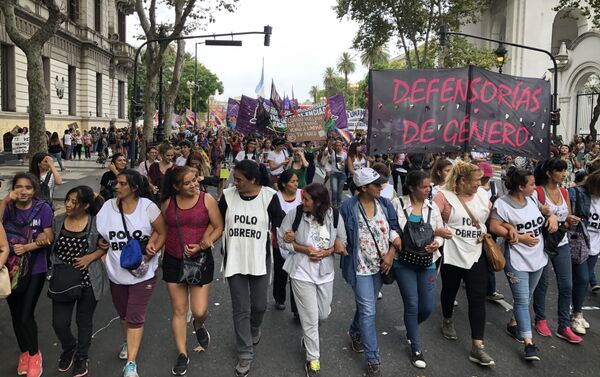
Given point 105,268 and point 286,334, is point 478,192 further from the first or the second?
point 105,268

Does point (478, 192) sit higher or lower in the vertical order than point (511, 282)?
higher

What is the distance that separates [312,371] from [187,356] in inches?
39.5

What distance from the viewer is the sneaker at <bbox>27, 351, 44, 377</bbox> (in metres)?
3.69

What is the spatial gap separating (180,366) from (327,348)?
1.25m

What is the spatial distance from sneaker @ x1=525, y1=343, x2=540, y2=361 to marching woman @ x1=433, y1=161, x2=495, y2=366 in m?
0.33

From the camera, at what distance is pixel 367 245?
3.90 metres

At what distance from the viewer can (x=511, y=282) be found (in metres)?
4.23

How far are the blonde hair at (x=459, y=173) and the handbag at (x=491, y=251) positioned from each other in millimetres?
185

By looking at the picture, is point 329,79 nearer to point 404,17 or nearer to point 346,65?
point 346,65

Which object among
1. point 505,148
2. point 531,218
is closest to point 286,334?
point 531,218

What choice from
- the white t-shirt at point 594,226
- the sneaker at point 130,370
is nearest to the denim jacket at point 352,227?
the sneaker at point 130,370

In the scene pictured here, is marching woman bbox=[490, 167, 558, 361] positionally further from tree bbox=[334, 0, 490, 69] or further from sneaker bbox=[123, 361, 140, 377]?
tree bbox=[334, 0, 490, 69]

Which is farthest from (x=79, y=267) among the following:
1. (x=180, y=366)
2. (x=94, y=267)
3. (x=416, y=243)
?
(x=416, y=243)

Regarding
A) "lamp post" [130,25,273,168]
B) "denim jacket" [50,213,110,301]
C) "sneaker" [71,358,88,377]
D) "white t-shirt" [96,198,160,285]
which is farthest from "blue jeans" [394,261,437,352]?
"lamp post" [130,25,273,168]
